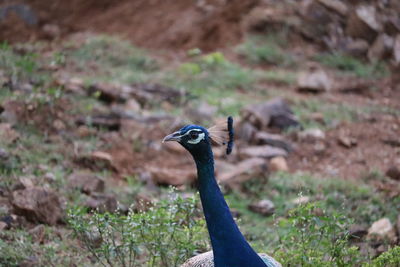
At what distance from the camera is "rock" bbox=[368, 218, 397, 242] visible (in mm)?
4777

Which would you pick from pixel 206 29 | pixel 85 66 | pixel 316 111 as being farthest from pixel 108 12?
pixel 316 111

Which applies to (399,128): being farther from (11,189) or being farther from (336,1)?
(11,189)

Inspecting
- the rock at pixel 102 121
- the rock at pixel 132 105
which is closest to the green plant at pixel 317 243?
the rock at pixel 102 121

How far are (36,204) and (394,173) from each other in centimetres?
356

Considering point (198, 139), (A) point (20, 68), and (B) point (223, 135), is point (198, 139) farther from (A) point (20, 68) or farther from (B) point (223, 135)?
(A) point (20, 68)

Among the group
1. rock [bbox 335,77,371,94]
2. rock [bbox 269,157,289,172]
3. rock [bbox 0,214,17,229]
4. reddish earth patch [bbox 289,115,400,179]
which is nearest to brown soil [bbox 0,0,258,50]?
rock [bbox 335,77,371,94]

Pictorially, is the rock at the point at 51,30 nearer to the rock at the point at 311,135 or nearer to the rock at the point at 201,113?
the rock at the point at 201,113

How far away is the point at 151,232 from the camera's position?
3.75 meters

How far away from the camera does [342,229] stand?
12.4 feet

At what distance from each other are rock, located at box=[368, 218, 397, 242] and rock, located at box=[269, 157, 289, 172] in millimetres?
1612

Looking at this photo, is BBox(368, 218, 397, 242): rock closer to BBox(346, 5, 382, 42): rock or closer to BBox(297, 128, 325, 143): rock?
BBox(297, 128, 325, 143): rock

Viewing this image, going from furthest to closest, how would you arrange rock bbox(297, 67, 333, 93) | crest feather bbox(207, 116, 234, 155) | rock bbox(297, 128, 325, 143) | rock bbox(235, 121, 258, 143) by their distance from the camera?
1. rock bbox(297, 67, 333, 93)
2. rock bbox(297, 128, 325, 143)
3. rock bbox(235, 121, 258, 143)
4. crest feather bbox(207, 116, 234, 155)

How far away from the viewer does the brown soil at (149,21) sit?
10898 millimetres

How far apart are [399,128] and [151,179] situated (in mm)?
3528
